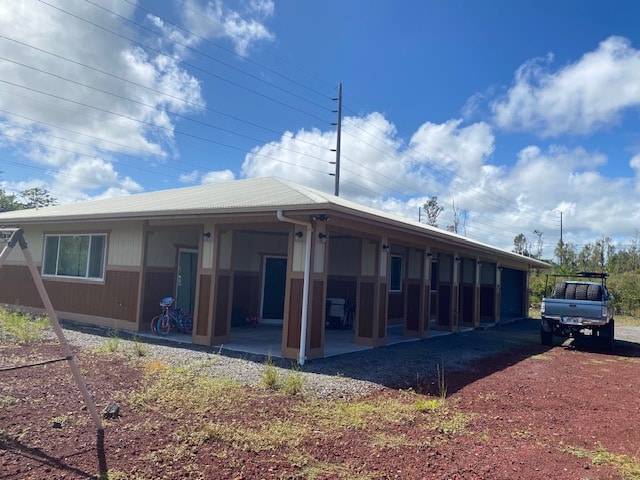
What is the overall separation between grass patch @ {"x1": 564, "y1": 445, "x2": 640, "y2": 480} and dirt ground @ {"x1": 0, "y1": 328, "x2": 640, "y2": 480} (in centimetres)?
2

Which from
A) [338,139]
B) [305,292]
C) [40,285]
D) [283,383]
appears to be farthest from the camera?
[338,139]

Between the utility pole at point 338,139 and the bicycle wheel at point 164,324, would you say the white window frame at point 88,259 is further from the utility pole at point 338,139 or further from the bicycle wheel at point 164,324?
the utility pole at point 338,139

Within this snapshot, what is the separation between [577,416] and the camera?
19.5 ft

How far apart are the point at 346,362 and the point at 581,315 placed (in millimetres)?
6806

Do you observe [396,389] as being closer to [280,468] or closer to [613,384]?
[280,468]

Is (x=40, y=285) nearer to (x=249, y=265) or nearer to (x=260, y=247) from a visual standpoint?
(x=249, y=265)

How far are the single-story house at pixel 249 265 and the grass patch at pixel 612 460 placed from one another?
4.79 m

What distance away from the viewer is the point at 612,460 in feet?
14.5

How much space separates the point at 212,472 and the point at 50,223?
11928mm

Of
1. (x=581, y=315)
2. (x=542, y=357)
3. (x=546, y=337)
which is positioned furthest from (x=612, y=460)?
(x=546, y=337)

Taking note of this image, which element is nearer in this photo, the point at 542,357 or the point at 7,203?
the point at 542,357

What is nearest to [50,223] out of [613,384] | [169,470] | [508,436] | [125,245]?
[125,245]

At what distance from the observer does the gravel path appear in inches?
281

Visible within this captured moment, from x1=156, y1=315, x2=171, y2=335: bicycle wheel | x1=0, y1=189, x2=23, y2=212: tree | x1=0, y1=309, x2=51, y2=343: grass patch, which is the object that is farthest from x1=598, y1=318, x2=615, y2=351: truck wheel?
x1=0, y1=189, x2=23, y2=212: tree
